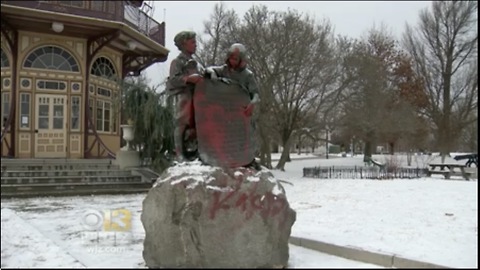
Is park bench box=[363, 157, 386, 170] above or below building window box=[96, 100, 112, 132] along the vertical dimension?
below

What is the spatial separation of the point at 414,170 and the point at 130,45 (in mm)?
14019

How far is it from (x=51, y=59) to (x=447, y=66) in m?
28.2

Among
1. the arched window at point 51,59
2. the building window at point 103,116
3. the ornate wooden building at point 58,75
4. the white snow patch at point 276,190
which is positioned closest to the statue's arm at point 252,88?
the white snow patch at point 276,190

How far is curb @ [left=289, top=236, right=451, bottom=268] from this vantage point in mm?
5773

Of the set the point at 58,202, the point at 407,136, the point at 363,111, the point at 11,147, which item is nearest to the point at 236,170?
the point at 58,202

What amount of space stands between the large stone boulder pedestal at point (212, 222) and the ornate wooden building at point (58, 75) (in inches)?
564

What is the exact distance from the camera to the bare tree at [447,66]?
34.4 meters

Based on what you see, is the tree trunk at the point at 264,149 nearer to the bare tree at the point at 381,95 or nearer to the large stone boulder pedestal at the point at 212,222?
the bare tree at the point at 381,95

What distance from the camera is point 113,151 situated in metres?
22.5

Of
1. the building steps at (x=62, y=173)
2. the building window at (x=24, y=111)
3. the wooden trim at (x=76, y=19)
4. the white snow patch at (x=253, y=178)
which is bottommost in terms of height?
the building steps at (x=62, y=173)

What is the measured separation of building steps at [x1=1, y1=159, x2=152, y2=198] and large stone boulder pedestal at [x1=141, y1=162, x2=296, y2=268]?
34.8 ft

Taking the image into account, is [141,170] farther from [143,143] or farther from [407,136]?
[407,136]

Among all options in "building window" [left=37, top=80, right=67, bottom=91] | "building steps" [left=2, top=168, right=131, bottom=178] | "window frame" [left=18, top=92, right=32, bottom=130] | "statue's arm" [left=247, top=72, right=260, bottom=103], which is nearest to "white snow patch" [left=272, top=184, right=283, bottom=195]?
"statue's arm" [left=247, top=72, right=260, bottom=103]

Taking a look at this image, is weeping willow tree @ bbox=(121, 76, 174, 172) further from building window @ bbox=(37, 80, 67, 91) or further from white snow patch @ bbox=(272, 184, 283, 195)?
white snow patch @ bbox=(272, 184, 283, 195)
